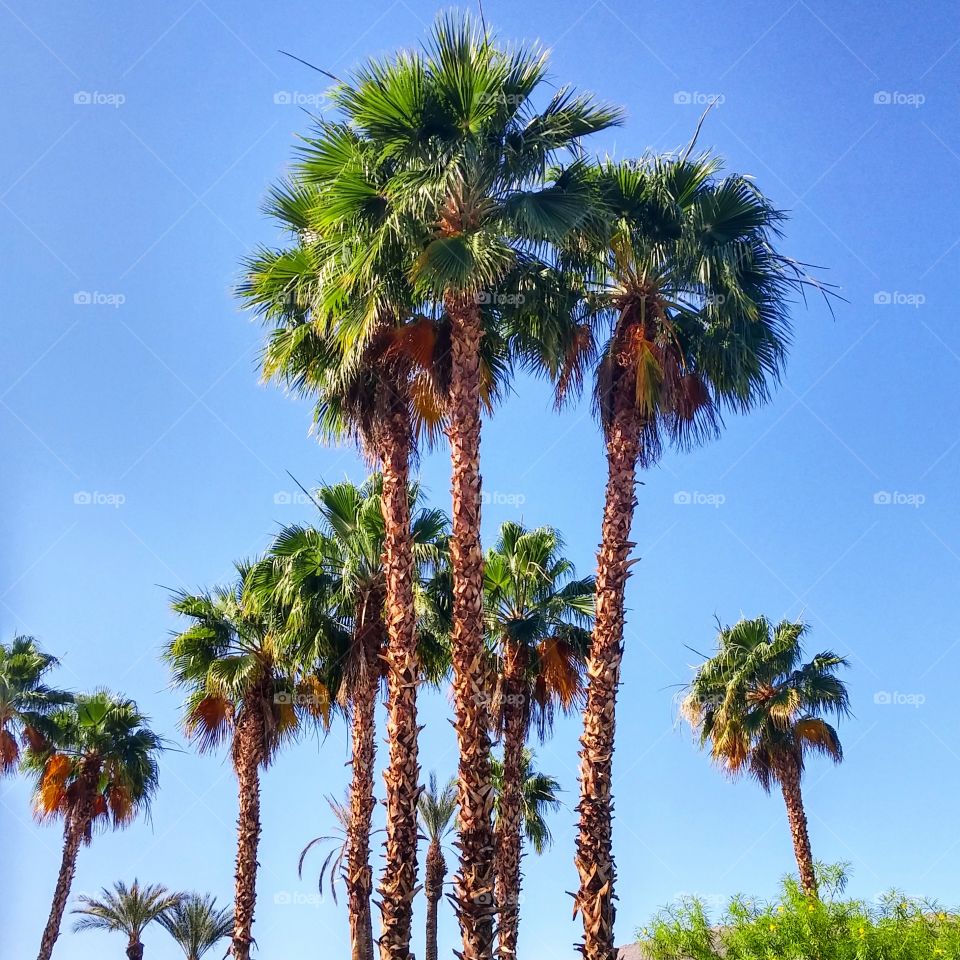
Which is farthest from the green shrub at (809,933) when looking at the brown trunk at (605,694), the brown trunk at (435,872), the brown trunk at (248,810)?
the brown trunk at (435,872)

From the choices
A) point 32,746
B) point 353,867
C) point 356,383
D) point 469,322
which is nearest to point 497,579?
point 353,867

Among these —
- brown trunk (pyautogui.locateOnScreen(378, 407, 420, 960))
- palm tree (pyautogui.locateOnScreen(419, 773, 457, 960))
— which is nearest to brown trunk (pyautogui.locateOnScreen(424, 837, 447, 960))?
palm tree (pyautogui.locateOnScreen(419, 773, 457, 960))

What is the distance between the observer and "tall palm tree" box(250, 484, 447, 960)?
18.7 m

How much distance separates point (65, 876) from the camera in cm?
2688

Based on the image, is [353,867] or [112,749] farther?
[112,749]

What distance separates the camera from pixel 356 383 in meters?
15.8

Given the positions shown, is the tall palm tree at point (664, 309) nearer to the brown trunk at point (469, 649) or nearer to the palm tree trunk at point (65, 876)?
the brown trunk at point (469, 649)

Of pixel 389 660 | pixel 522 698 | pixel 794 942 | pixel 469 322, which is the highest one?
pixel 469 322

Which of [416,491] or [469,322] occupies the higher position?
[416,491]

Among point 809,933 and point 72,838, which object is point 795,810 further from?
point 72,838

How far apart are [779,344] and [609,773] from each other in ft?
22.6

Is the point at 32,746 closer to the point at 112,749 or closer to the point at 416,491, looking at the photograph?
the point at 112,749

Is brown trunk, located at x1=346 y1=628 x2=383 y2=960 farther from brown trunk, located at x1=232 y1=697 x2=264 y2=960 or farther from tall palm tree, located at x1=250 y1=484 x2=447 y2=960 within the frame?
brown trunk, located at x1=232 y1=697 x2=264 y2=960

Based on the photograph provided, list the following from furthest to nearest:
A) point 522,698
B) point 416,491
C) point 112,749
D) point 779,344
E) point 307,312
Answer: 1. point 112,749
2. point 522,698
3. point 416,491
4. point 307,312
5. point 779,344
